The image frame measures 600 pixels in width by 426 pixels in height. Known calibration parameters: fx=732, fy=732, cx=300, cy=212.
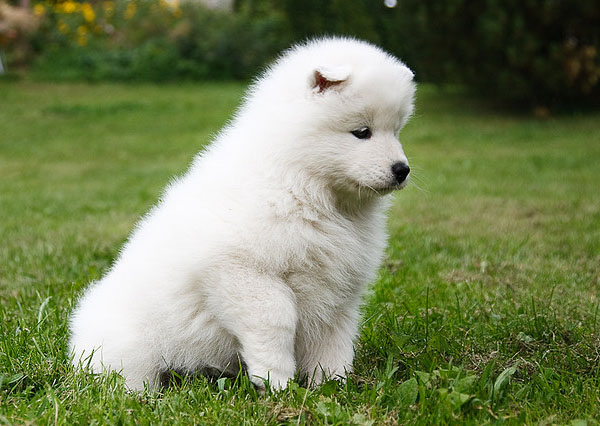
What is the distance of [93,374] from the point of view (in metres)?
2.53

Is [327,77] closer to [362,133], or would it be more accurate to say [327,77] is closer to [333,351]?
[362,133]

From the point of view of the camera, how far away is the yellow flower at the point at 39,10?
1753 cm

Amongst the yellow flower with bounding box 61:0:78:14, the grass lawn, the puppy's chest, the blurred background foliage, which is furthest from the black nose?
the yellow flower with bounding box 61:0:78:14

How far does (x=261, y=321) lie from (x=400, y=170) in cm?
68

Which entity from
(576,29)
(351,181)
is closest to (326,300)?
(351,181)

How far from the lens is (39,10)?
1775 centimetres

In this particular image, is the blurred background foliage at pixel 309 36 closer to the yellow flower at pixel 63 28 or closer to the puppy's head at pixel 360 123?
the yellow flower at pixel 63 28

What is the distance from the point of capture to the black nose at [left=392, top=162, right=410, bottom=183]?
2.45m

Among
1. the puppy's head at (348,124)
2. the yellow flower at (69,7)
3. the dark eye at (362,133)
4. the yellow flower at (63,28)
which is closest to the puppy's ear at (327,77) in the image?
the puppy's head at (348,124)

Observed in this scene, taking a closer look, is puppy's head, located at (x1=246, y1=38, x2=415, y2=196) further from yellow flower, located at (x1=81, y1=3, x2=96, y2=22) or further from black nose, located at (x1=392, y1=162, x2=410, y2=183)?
yellow flower, located at (x1=81, y1=3, x2=96, y2=22)

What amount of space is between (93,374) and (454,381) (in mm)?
1225

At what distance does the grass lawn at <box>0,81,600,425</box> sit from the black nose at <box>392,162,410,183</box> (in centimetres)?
49

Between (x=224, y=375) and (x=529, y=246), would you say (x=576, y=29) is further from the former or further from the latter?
(x=224, y=375)

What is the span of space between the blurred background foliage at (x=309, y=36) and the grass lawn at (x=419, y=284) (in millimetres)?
1058
